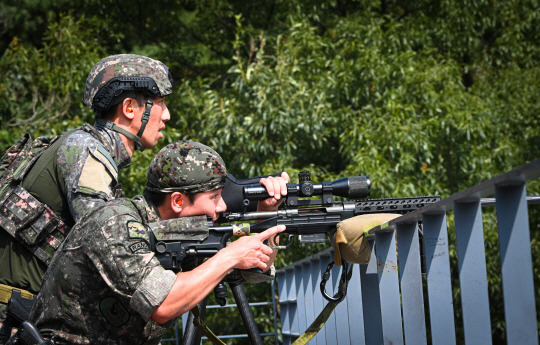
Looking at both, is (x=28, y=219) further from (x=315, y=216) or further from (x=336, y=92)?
(x=336, y=92)

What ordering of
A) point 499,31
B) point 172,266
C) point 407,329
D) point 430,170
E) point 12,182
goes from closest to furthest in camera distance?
point 407,329
point 172,266
point 12,182
point 430,170
point 499,31

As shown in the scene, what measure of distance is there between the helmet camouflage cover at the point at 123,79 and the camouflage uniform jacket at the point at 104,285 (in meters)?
0.85

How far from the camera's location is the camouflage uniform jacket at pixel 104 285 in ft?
8.16

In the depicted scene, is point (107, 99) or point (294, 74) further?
point (294, 74)

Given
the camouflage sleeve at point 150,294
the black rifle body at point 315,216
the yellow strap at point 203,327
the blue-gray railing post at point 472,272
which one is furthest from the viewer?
the yellow strap at point 203,327

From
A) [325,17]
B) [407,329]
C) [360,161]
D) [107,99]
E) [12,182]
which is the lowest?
[407,329]

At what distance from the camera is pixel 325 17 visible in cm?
1293

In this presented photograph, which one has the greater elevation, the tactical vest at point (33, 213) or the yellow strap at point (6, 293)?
the tactical vest at point (33, 213)

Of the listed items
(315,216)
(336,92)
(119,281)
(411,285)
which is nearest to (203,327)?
(315,216)

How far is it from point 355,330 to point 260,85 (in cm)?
580

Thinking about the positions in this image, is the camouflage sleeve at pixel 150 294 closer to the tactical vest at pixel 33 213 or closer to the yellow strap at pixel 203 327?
the tactical vest at pixel 33 213

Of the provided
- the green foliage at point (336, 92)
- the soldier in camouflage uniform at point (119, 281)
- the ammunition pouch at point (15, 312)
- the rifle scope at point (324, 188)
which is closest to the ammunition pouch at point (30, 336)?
the soldier in camouflage uniform at point (119, 281)

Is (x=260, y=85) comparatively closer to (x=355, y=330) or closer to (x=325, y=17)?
(x=325, y=17)

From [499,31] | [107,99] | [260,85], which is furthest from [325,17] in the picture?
[107,99]
